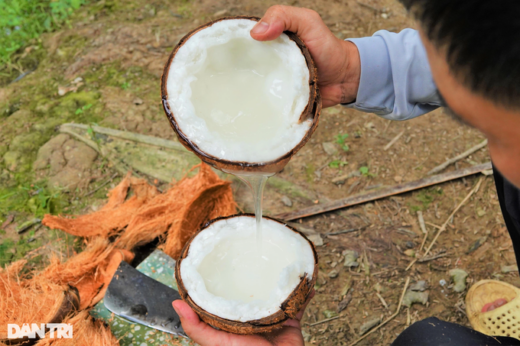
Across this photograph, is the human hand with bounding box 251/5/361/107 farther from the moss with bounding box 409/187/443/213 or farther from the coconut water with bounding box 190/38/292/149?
the moss with bounding box 409/187/443/213

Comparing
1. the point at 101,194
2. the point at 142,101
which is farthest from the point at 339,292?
the point at 142,101

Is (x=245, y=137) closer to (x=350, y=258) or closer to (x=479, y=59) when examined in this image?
(x=479, y=59)

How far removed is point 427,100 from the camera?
1.86 metres

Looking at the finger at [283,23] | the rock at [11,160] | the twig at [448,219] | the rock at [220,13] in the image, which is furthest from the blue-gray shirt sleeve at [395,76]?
the rock at [11,160]

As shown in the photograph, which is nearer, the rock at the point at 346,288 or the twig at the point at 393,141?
the rock at the point at 346,288

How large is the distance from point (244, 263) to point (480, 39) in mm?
1362

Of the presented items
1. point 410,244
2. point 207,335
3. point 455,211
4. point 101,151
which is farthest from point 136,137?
point 455,211

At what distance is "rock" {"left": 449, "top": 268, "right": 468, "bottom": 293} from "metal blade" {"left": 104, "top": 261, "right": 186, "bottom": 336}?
1.54 meters

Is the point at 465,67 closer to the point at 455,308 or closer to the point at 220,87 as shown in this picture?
the point at 220,87

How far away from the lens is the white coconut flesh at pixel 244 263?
1.55 meters

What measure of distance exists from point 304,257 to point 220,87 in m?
0.75

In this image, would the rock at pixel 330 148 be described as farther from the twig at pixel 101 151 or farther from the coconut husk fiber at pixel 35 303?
the coconut husk fiber at pixel 35 303

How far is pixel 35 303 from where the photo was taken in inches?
75.2

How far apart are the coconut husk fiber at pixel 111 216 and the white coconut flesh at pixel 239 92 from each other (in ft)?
3.83
